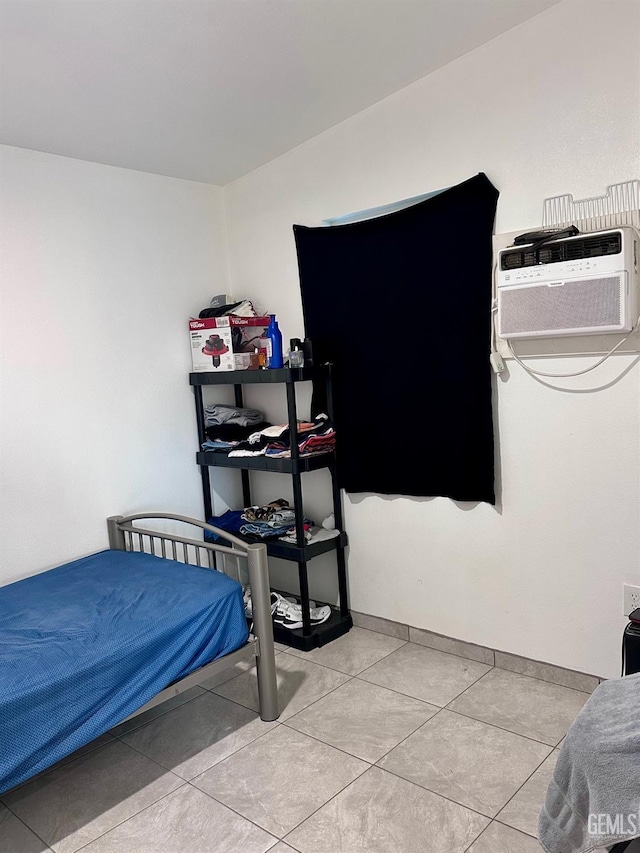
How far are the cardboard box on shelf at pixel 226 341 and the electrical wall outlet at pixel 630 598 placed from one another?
198 centimetres

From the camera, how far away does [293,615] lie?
322 centimetres

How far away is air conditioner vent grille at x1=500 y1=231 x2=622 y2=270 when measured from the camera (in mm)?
2119

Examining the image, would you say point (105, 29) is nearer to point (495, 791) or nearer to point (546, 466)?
point (546, 466)

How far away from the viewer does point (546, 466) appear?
253 cm

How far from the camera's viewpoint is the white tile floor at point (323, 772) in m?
1.90

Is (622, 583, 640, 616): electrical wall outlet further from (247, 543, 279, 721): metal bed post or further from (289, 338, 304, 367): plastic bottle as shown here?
(289, 338, 304, 367): plastic bottle

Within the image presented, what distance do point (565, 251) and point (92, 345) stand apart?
2.15m

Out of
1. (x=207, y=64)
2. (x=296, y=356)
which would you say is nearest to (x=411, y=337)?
(x=296, y=356)

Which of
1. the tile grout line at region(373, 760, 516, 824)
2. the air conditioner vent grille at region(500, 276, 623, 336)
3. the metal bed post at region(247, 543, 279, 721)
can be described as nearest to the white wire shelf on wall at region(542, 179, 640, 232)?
the air conditioner vent grille at region(500, 276, 623, 336)

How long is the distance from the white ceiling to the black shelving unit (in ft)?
3.68

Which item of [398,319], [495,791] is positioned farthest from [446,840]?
[398,319]

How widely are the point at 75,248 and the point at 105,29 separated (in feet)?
3.96

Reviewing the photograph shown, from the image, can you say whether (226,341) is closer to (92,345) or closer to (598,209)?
(92,345)

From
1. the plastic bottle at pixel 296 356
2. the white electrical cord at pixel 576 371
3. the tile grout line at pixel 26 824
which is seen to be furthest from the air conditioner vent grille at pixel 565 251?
the tile grout line at pixel 26 824
